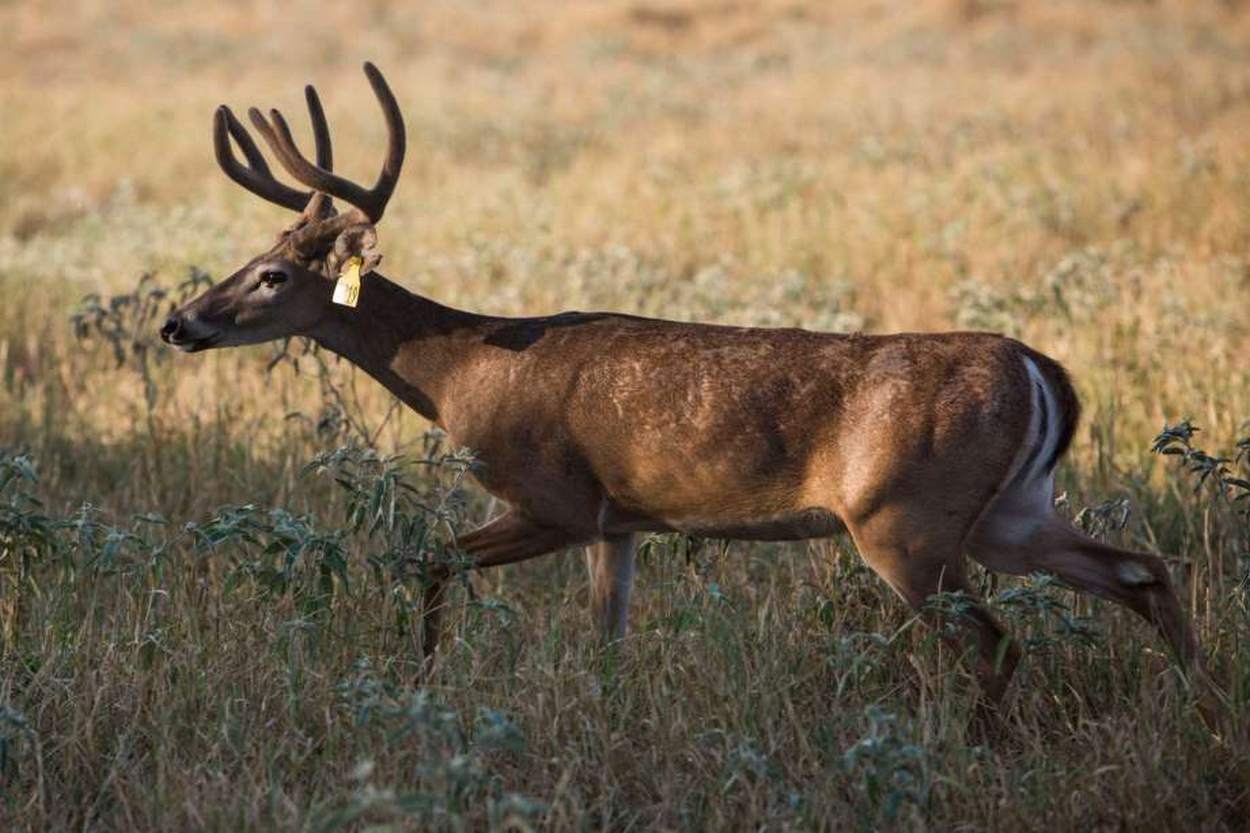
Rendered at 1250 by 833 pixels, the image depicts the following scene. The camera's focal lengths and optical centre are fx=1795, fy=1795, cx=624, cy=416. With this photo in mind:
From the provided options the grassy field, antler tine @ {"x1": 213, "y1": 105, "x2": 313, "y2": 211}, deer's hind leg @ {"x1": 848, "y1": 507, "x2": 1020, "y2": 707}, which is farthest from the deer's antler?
deer's hind leg @ {"x1": 848, "y1": 507, "x2": 1020, "y2": 707}

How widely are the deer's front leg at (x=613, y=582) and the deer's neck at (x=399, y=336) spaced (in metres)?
0.85

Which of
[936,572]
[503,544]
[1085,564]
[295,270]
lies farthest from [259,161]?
[1085,564]

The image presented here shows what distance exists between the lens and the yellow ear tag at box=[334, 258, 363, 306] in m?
6.58

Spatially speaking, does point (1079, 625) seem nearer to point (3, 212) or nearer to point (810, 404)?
point (810, 404)

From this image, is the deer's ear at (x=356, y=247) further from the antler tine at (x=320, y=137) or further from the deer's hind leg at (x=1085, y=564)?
the deer's hind leg at (x=1085, y=564)

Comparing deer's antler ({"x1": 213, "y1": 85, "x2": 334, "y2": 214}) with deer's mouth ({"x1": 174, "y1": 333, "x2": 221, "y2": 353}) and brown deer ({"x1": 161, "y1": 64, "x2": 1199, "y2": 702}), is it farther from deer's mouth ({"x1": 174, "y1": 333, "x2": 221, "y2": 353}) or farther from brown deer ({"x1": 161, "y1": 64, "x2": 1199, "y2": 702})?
deer's mouth ({"x1": 174, "y1": 333, "x2": 221, "y2": 353})

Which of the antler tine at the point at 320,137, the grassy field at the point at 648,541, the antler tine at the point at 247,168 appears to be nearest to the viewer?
the grassy field at the point at 648,541

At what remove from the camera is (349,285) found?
6.58 meters

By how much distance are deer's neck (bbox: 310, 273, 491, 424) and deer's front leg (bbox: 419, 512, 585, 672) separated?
67cm

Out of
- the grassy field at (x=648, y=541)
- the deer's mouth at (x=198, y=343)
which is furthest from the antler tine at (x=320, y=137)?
the grassy field at (x=648, y=541)

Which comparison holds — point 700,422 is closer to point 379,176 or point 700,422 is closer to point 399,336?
point 399,336

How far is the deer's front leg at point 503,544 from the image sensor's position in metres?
6.34

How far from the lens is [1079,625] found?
5656 mm

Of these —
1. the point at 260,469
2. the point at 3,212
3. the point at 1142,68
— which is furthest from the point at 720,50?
the point at 260,469
